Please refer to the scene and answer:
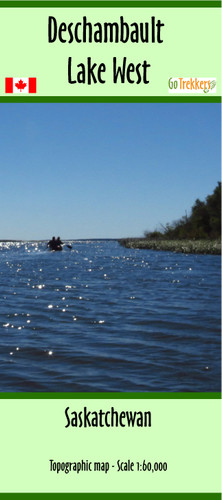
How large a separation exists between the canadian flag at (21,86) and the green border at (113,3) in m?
1.18

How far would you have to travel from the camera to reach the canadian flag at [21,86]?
8.52 metres

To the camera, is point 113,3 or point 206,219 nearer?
point 113,3

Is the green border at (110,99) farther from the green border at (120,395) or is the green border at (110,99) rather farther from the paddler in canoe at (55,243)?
the paddler in canoe at (55,243)

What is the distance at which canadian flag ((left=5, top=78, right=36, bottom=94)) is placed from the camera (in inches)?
336

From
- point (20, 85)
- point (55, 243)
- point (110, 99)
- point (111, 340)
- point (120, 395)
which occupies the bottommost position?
point (111, 340)

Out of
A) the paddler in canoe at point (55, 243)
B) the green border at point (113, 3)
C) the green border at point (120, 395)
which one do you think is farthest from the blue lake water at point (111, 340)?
the paddler in canoe at point (55, 243)

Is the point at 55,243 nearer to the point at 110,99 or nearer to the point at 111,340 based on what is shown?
the point at 111,340

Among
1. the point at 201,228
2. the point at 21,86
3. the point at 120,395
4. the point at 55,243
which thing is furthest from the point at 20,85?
the point at 201,228

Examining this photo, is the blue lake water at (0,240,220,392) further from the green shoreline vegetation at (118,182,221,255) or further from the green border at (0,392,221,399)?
the green shoreline vegetation at (118,182,221,255)

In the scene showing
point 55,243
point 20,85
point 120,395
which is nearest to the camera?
point 120,395

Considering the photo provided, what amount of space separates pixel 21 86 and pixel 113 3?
212 centimetres

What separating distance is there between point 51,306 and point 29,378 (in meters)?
10.9

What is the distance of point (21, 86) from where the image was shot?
860 cm

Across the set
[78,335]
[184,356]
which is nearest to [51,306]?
[78,335]
